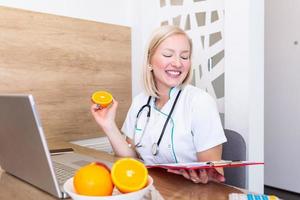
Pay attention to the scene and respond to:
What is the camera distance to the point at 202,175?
834mm

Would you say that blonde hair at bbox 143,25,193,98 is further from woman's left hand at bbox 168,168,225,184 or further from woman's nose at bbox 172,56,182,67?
woman's left hand at bbox 168,168,225,184

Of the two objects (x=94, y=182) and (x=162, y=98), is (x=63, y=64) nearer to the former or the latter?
(x=162, y=98)

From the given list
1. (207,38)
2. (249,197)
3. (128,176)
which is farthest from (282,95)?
(128,176)

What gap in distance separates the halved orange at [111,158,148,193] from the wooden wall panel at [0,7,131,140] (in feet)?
3.50

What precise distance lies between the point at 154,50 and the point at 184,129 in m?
0.33

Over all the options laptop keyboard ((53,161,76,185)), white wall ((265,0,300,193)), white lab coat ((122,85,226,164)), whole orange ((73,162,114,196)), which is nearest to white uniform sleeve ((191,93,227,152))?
white lab coat ((122,85,226,164))

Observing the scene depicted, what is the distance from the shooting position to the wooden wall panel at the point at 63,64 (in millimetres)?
1510

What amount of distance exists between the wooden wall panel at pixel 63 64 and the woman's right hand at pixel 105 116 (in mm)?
535

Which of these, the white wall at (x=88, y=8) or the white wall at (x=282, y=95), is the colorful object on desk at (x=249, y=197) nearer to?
the white wall at (x=88, y=8)

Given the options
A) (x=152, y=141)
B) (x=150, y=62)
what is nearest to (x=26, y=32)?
(x=150, y=62)

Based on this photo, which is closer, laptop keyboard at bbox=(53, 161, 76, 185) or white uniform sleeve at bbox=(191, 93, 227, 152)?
laptop keyboard at bbox=(53, 161, 76, 185)

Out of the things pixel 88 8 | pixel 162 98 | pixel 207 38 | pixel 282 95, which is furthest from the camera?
pixel 282 95

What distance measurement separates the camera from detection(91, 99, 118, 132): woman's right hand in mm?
1187

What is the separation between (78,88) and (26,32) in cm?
38
